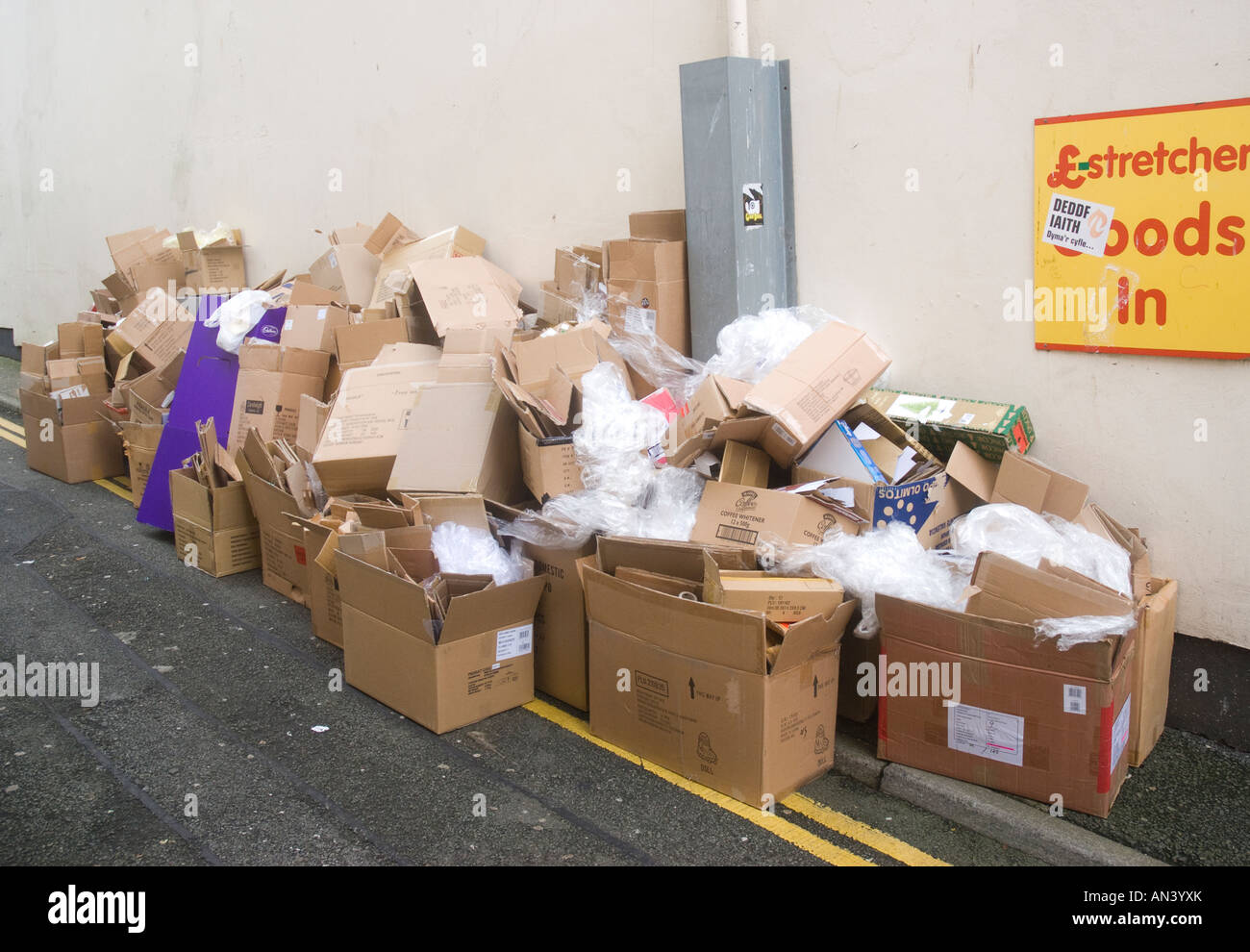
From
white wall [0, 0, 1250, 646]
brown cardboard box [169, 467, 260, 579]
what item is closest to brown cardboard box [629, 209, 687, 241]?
white wall [0, 0, 1250, 646]

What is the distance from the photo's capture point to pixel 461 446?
4457mm

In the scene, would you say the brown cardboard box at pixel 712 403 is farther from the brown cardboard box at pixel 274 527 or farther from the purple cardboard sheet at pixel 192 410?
the purple cardboard sheet at pixel 192 410

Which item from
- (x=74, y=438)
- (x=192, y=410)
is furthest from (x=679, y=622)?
(x=74, y=438)

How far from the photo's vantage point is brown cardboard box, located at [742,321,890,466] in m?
3.85

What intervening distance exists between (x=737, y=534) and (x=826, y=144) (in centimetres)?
199

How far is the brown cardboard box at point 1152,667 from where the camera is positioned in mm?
3262

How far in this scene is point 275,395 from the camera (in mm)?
5926

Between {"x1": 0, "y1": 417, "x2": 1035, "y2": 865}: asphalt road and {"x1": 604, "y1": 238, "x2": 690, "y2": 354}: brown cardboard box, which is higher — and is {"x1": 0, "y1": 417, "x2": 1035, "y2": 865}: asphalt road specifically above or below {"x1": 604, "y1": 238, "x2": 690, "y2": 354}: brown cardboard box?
below

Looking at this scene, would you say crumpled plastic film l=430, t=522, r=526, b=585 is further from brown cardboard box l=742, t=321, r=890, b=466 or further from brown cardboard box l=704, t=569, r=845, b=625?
brown cardboard box l=742, t=321, r=890, b=466

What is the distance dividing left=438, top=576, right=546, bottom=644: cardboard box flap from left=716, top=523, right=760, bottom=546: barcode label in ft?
2.30

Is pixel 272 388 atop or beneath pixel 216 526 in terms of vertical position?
atop

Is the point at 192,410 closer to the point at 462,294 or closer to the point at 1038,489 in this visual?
the point at 462,294
